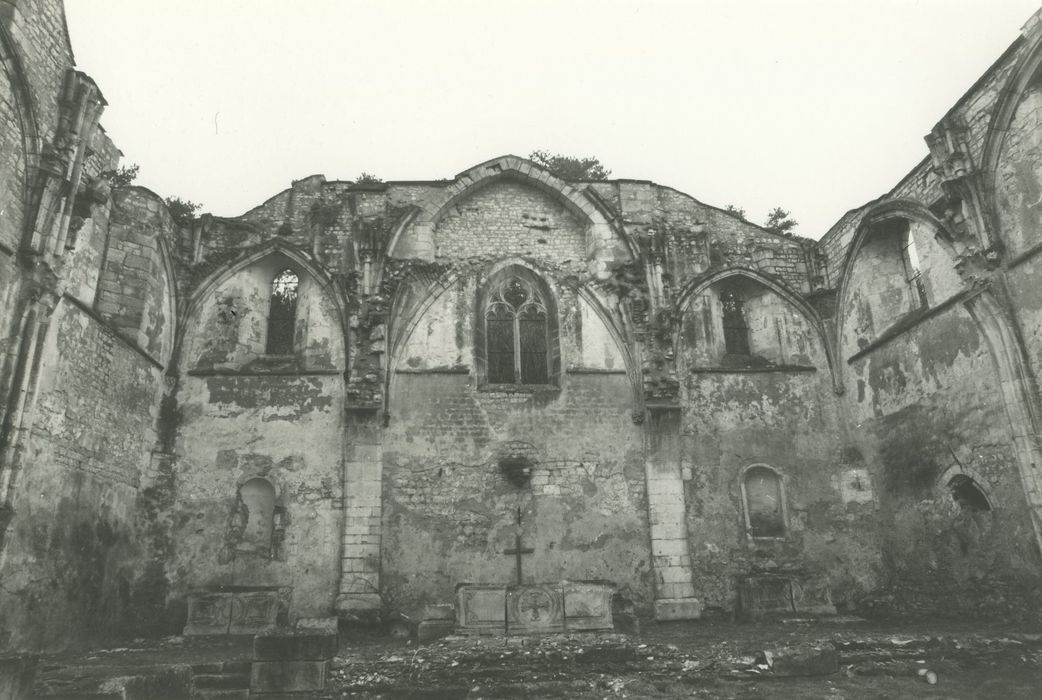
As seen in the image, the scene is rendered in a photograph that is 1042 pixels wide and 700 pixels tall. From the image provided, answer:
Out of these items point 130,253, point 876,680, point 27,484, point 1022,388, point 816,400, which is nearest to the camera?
point 876,680

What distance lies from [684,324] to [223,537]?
845 cm

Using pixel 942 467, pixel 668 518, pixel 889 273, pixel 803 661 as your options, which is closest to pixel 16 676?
pixel 803 661

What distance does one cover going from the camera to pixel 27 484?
8.55 meters

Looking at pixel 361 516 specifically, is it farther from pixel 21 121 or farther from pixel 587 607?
pixel 21 121

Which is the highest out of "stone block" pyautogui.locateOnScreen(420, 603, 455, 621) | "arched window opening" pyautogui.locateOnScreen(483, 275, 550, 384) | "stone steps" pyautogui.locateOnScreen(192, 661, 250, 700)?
"arched window opening" pyautogui.locateOnScreen(483, 275, 550, 384)

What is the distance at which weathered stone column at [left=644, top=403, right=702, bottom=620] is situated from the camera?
11352 mm

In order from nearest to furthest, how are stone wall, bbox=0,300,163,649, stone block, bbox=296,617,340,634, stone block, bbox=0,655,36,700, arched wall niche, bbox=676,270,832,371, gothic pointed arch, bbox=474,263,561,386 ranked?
stone block, bbox=0,655,36,700 → stone wall, bbox=0,300,163,649 → stone block, bbox=296,617,340,634 → gothic pointed arch, bbox=474,263,561,386 → arched wall niche, bbox=676,270,832,371

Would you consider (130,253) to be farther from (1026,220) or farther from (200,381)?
(1026,220)

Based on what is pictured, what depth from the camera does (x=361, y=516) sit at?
11438mm

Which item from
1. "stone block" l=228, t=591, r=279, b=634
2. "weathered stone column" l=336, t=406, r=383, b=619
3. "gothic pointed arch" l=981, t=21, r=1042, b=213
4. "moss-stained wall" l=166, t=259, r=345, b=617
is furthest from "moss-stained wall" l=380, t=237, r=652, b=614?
"gothic pointed arch" l=981, t=21, r=1042, b=213

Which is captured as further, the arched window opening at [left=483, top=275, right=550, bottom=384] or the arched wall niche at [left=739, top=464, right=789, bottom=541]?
the arched window opening at [left=483, top=275, right=550, bottom=384]

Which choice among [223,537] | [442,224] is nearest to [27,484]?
[223,537]

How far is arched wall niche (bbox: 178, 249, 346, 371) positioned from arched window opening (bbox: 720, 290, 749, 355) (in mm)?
6937

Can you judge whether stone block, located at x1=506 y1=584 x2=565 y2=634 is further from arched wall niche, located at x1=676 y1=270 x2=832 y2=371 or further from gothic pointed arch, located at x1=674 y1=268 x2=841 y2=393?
gothic pointed arch, located at x1=674 y1=268 x2=841 y2=393
